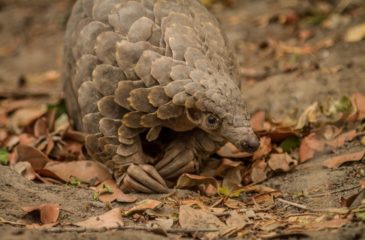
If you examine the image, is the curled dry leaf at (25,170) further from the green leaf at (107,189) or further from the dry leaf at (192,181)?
the dry leaf at (192,181)

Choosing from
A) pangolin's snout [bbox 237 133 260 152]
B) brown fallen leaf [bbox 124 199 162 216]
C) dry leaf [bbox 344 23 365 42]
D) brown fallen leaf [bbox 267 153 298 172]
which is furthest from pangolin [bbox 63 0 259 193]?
dry leaf [bbox 344 23 365 42]

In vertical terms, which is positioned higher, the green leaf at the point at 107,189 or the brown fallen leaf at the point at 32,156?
the green leaf at the point at 107,189

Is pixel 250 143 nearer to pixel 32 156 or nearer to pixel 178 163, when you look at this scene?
pixel 178 163

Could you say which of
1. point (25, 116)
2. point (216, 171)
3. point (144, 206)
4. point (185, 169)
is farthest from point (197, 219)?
point (25, 116)

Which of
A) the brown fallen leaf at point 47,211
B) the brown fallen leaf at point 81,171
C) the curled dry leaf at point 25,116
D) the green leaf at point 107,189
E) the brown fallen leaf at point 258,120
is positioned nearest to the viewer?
the brown fallen leaf at point 47,211

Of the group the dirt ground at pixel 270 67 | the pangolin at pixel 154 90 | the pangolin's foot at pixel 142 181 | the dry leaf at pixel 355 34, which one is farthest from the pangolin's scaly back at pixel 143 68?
the dry leaf at pixel 355 34

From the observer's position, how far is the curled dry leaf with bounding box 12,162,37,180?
13.8ft

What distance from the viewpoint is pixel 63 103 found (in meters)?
5.33

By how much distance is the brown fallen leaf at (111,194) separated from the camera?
392 cm

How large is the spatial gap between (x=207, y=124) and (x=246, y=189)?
0.53 m

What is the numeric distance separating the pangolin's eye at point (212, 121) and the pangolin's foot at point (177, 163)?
46 cm

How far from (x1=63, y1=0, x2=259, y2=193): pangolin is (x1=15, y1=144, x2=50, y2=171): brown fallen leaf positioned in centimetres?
32

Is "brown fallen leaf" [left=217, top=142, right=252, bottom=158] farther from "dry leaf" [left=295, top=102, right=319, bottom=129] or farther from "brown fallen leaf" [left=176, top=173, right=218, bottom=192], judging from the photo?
"dry leaf" [left=295, top=102, right=319, bottom=129]

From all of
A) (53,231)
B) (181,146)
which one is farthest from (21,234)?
(181,146)
